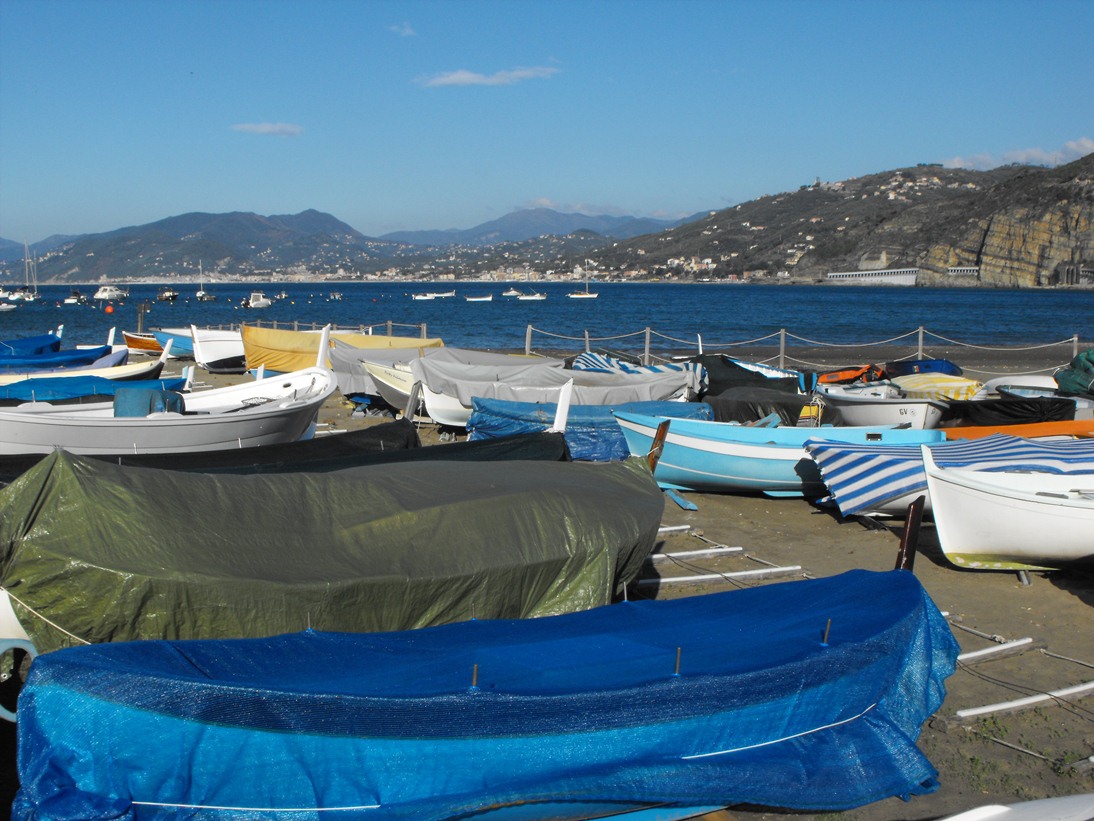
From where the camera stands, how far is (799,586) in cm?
691

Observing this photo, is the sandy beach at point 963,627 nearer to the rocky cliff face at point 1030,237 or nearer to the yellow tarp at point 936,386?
the yellow tarp at point 936,386

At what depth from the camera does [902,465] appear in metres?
10.8

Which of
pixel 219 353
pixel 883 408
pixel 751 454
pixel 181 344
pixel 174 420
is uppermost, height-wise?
pixel 174 420

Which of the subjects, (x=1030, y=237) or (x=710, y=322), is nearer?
(x=710, y=322)

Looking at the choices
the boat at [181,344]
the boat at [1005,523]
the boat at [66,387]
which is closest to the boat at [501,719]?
the boat at [1005,523]

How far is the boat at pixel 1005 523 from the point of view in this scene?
9008 millimetres

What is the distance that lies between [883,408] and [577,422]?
4.96 m

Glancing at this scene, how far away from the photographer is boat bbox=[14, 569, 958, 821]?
4.33m

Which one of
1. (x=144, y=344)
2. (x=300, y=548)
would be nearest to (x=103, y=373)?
(x=300, y=548)

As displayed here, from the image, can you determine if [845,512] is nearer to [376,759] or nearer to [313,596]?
[313,596]

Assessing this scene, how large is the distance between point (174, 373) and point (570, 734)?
25175mm

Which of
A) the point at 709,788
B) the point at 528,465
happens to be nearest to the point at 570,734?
the point at 709,788

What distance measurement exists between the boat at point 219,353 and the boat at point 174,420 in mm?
13528

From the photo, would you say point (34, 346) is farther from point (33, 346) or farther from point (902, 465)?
point (902, 465)
